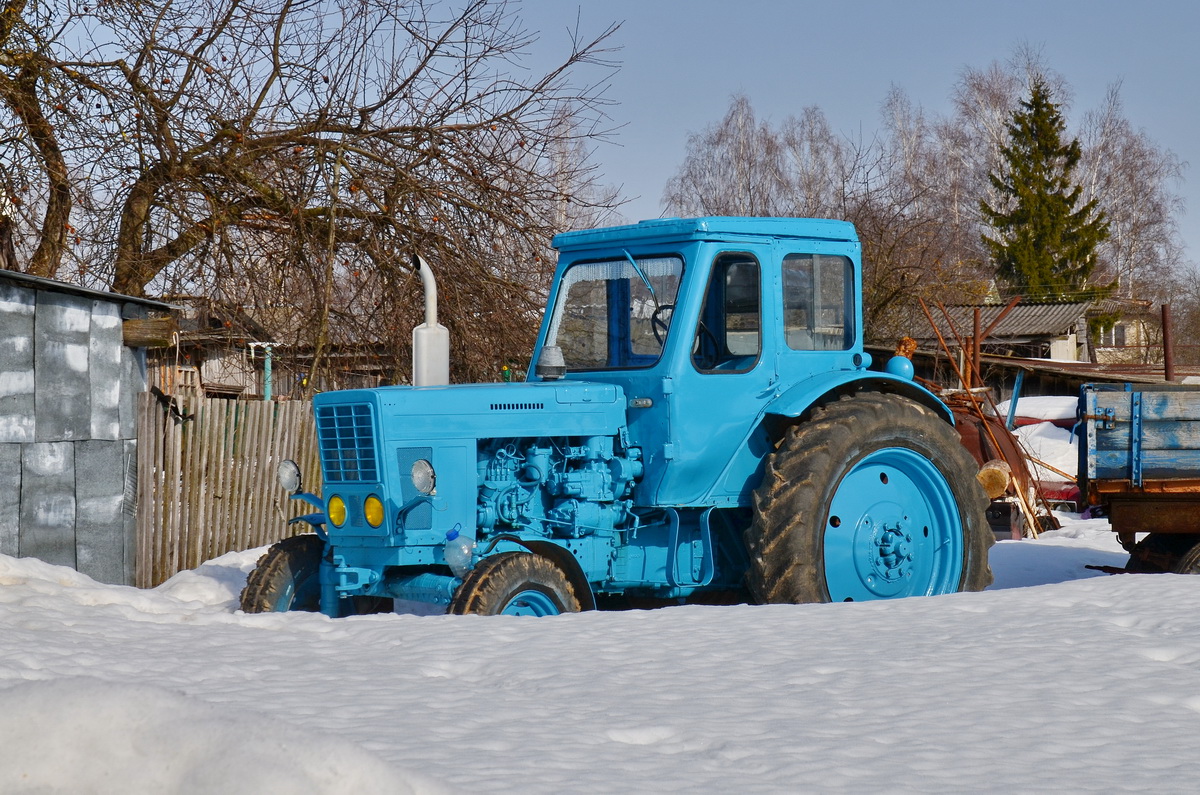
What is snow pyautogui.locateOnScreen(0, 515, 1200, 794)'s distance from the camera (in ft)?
9.72

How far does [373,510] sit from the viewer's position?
5.97m

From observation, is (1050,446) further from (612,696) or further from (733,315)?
(612,696)

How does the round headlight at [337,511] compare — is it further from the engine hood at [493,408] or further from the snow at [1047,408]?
the snow at [1047,408]

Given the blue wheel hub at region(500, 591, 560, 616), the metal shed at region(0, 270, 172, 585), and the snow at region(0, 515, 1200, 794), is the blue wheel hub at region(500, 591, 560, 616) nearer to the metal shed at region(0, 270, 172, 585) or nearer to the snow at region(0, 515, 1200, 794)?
the snow at region(0, 515, 1200, 794)

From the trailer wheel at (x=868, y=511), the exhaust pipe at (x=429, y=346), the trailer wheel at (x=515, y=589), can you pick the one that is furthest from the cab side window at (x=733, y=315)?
the trailer wheel at (x=515, y=589)

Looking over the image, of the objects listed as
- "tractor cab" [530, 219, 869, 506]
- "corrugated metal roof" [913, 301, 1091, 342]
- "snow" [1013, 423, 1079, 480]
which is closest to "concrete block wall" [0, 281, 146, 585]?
"tractor cab" [530, 219, 869, 506]

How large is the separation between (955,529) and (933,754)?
11.8 feet

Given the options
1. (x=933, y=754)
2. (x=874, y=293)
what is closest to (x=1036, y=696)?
(x=933, y=754)

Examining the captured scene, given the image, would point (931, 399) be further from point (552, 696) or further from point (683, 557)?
point (552, 696)

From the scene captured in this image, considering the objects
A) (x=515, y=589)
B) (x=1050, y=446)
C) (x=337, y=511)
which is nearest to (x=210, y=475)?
(x=337, y=511)

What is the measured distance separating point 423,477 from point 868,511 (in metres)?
2.41

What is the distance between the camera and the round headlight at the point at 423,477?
576 cm

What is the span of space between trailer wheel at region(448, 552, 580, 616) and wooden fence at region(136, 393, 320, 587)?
431 centimetres

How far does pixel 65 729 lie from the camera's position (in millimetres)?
2975
